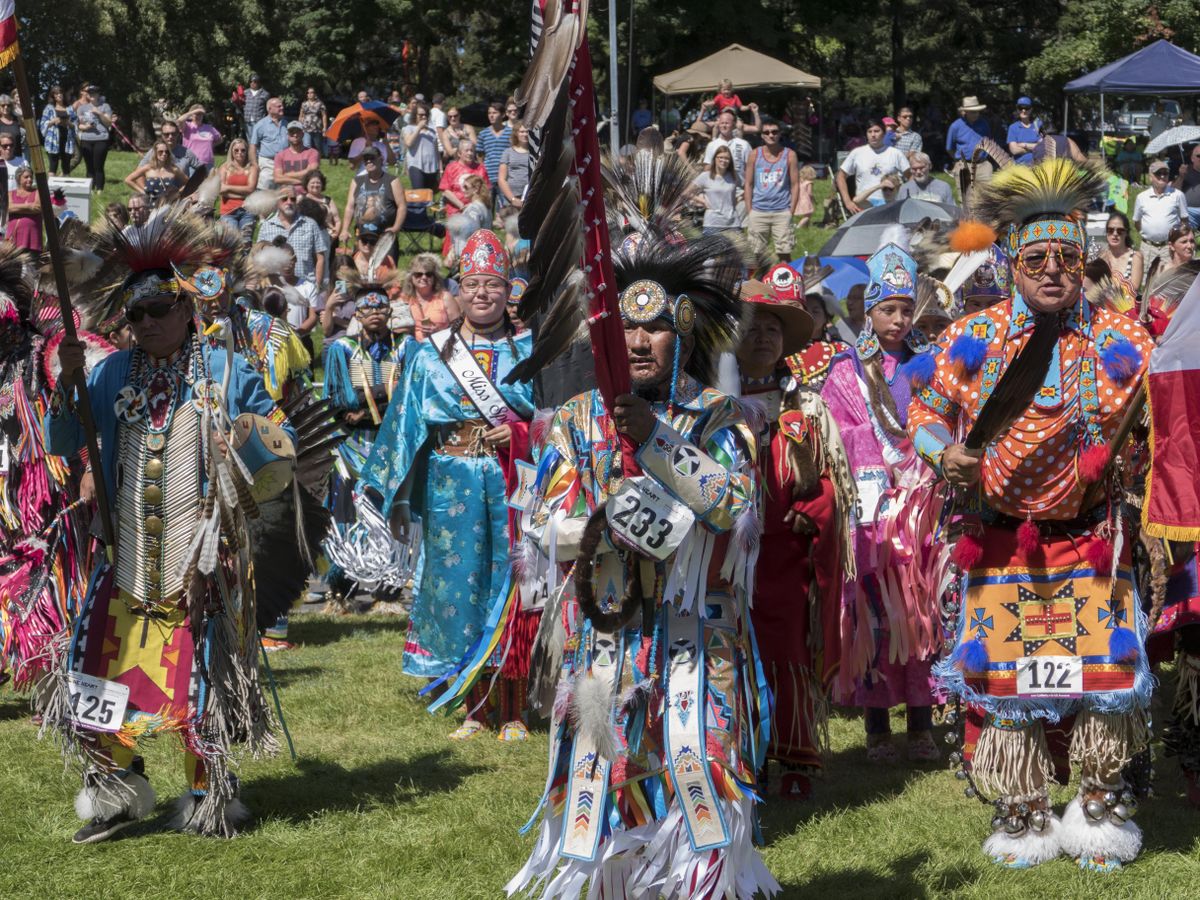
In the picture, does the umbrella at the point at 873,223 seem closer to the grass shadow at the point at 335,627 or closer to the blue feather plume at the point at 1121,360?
the grass shadow at the point at 335,627

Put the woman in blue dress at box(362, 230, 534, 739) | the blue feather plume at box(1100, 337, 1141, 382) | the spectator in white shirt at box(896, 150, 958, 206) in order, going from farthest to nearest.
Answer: the spectator in white shirt at box(896, 150, 958, 206) → the woman in blue dress at box(362, 230, 534, 739) → the blue feather plume at box(1100, 337, 1141, 382)

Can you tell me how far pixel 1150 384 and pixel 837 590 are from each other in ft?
5.00

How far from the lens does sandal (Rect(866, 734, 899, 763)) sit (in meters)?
5.95

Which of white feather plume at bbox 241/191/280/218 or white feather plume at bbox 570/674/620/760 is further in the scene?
white feather plume at bbox 241/191/280/218

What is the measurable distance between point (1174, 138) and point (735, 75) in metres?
6.76

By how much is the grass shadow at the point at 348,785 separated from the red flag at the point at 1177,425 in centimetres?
270

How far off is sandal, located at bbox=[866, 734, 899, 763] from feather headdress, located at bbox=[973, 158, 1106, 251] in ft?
7.22

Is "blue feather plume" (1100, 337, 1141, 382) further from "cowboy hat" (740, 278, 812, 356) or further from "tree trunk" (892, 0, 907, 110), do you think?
"tree trunk" (892, 0, 907, 110)

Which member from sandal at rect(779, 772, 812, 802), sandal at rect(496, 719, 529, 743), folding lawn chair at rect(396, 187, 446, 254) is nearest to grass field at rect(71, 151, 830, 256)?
folding lawn chair at rect(396, 187, 446, 254)

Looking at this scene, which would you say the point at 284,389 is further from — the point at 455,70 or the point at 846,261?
the point at 455,70

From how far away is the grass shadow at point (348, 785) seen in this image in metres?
Result: 5.43

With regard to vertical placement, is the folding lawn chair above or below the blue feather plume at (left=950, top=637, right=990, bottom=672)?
above

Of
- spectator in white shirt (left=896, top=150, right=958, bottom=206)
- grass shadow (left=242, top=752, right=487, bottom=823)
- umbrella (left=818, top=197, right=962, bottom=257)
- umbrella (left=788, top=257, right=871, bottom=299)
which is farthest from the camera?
spectator in white shirt (left=896, top=150, right=958, bottom=206)

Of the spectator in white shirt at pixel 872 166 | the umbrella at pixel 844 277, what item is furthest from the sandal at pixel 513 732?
the spectator in white shirt at pixel 872 166
